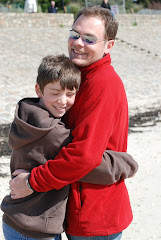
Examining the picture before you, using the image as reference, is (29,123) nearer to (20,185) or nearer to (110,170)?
(20,185)

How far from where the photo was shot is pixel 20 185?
2.30 meters

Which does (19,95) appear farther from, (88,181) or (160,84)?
(88,181)

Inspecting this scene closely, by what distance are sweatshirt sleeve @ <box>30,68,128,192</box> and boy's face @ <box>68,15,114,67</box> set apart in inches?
8.1

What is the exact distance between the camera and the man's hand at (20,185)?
2.28m

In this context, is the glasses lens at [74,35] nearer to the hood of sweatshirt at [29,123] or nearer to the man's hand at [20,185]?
the hood of sweatshirt at [29,123]

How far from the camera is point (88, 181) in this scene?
89.8 inches

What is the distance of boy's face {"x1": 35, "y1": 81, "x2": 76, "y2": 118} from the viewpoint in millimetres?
2326

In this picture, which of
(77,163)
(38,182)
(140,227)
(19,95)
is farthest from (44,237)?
(19,95)

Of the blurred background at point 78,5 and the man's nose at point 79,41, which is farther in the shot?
the blurred background at point 78,5

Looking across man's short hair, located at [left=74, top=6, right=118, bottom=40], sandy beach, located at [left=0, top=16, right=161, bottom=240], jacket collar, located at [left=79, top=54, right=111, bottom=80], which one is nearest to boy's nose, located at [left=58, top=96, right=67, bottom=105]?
jacket collar, located at [left=79, top=54, right=111, bottom=80]

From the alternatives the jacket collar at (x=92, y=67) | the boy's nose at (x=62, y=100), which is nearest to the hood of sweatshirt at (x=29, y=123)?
the boy's nose at (x=62, y=100)

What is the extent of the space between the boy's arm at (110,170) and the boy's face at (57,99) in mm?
362

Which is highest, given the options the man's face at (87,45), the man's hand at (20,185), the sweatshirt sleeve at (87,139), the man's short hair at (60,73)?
the man's face at (87,45)

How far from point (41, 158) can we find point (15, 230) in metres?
0.48
